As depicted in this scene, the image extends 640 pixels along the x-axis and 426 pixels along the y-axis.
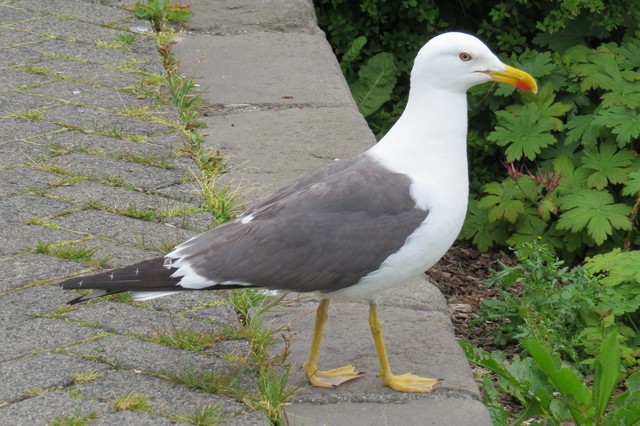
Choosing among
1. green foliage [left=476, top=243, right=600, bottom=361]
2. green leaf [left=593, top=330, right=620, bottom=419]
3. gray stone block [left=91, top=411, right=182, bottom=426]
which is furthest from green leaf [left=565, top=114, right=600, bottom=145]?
gray stone block [left=91, top=411, right=182, bottom=426]

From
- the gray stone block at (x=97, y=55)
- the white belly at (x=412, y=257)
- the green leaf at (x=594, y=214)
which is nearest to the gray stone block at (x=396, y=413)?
the white belly at (x=412, y=257)

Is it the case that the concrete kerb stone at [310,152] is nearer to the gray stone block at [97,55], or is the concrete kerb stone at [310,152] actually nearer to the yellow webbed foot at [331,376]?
the yellow webbed foot at [331,376]

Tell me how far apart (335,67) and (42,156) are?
1604 mm

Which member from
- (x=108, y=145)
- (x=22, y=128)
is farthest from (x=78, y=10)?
(x=108, y=145)

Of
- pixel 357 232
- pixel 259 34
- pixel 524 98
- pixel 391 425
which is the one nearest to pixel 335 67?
pixel 259 34

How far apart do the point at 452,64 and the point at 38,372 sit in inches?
59.9

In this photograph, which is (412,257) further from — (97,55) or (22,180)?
(97,55)

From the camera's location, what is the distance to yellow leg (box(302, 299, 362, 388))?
3.13m

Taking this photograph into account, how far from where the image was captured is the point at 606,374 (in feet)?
11.3

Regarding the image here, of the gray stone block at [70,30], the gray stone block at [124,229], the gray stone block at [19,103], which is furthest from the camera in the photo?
the gray stone block at [70,30]

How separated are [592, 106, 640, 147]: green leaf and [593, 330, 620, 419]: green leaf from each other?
1736 mm

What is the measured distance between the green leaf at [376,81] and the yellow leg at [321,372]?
307 cm

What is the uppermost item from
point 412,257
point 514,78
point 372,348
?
point 514,78

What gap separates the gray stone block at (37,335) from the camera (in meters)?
3.13
